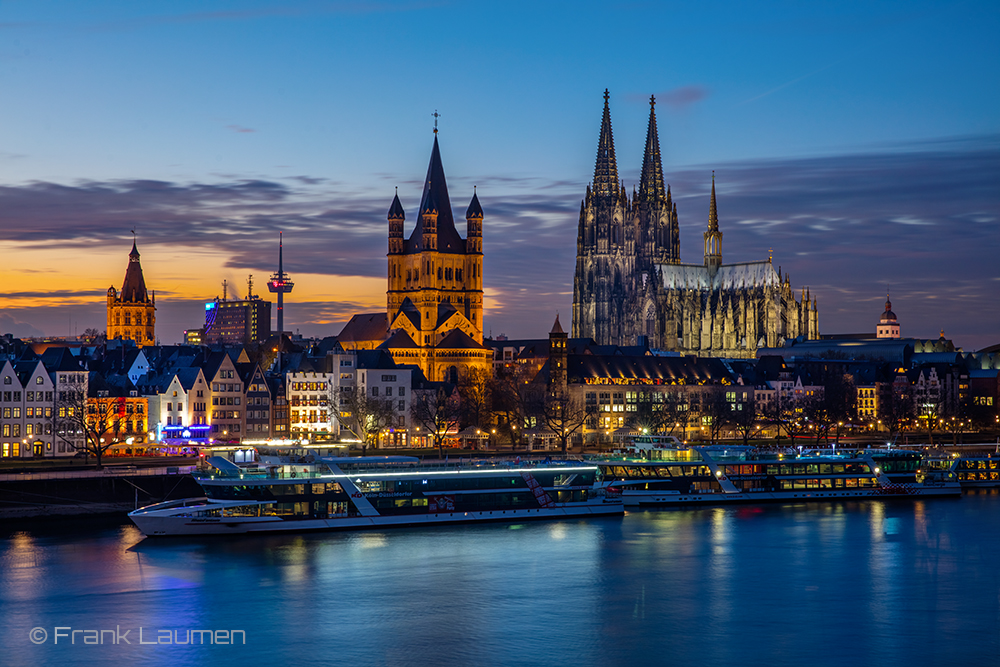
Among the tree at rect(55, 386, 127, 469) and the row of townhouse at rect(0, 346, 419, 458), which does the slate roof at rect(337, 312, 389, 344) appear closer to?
the row of townhouse at rect(0, 346, 419, 458)

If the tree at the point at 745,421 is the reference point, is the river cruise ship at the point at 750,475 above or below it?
below

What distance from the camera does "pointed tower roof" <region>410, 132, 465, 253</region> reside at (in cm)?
16800

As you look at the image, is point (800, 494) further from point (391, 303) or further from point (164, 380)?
point (391, 303)

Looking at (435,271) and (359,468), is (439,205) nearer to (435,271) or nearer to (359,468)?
(435,271)

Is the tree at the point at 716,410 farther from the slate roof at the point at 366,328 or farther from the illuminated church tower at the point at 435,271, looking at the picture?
the slate roof at the point at 366,328

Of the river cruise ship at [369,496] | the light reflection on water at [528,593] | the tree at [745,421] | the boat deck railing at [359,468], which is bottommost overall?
the light reflection on water at [528,593]

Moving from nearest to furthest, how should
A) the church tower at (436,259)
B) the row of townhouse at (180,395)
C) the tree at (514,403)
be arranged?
the row of townhouse at (180,395), the tree at (514,403), the church tower at (436,259)

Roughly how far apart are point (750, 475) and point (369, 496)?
29265 millimetres

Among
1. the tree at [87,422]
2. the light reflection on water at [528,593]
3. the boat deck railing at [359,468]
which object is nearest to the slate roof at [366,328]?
the tree at [87,422]

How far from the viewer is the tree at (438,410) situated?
12912 cm

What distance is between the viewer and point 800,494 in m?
93.4

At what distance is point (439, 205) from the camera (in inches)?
6649

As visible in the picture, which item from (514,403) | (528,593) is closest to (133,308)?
(514,403)

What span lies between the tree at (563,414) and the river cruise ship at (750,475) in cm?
3412
